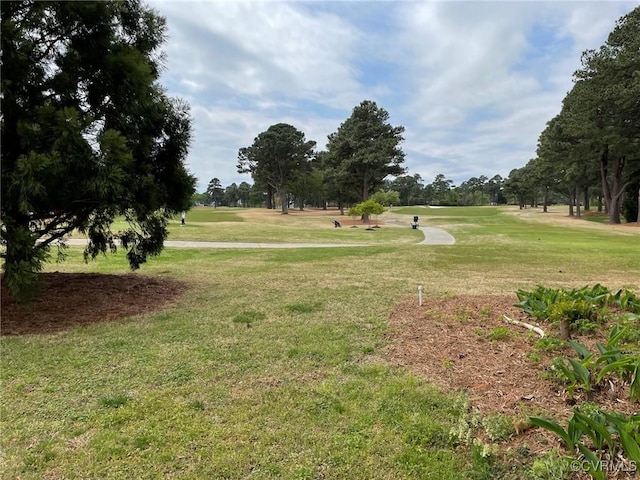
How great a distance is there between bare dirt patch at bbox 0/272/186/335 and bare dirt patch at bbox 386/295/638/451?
389 centimetres

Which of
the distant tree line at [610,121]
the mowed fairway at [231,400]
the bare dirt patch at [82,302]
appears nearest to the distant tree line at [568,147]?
the distant tree line at [610,121]

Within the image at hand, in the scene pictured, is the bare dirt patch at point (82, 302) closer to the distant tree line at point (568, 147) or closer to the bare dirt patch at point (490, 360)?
the bare dirt patch at point (490, 360)

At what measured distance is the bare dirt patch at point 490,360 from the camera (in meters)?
2.77

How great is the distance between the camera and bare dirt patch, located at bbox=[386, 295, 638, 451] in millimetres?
2768

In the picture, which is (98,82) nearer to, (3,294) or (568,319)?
(3,294)

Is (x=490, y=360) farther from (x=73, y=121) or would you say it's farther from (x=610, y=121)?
(x=610, y=121)

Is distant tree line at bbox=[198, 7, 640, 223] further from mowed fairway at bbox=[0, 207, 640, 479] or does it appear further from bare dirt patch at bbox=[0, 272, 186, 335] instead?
mowed fairway at bbox=[0, 207, 640, 479]

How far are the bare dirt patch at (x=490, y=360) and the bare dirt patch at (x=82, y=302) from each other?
153 inches

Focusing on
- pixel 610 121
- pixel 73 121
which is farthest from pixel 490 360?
pixel 610 121

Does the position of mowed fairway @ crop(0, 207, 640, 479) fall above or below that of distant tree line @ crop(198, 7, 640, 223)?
below

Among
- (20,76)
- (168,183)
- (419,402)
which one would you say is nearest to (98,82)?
(20,76)

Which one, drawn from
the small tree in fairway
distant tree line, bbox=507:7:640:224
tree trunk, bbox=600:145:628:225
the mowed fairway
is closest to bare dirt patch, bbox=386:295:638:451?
the mowed fairway

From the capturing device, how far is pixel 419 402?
3.03 m

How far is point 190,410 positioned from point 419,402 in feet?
5.71
